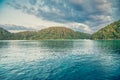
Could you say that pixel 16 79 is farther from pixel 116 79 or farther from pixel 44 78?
pixel 116 79

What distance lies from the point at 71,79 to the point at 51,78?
4626 millimetres

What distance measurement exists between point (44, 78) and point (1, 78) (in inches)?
395

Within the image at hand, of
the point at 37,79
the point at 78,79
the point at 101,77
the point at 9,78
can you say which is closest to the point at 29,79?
the point at 37,79

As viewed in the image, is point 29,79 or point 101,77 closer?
point 29,79

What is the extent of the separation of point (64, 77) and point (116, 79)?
11965 millimetres

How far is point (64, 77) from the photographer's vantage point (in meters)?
34.4

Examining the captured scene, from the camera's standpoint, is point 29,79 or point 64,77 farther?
point 64,77

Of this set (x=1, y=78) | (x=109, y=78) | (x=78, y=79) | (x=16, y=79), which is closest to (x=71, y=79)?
(x=78, y=79)

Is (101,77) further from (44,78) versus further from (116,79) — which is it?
(44,78)

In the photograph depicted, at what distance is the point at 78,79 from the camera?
32.8 meters

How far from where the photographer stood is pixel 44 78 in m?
32.6

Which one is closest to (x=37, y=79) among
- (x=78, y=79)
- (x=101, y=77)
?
(x=78, y=79)

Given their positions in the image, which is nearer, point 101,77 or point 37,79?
point 37,79

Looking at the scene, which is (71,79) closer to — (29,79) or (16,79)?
(29,79)
